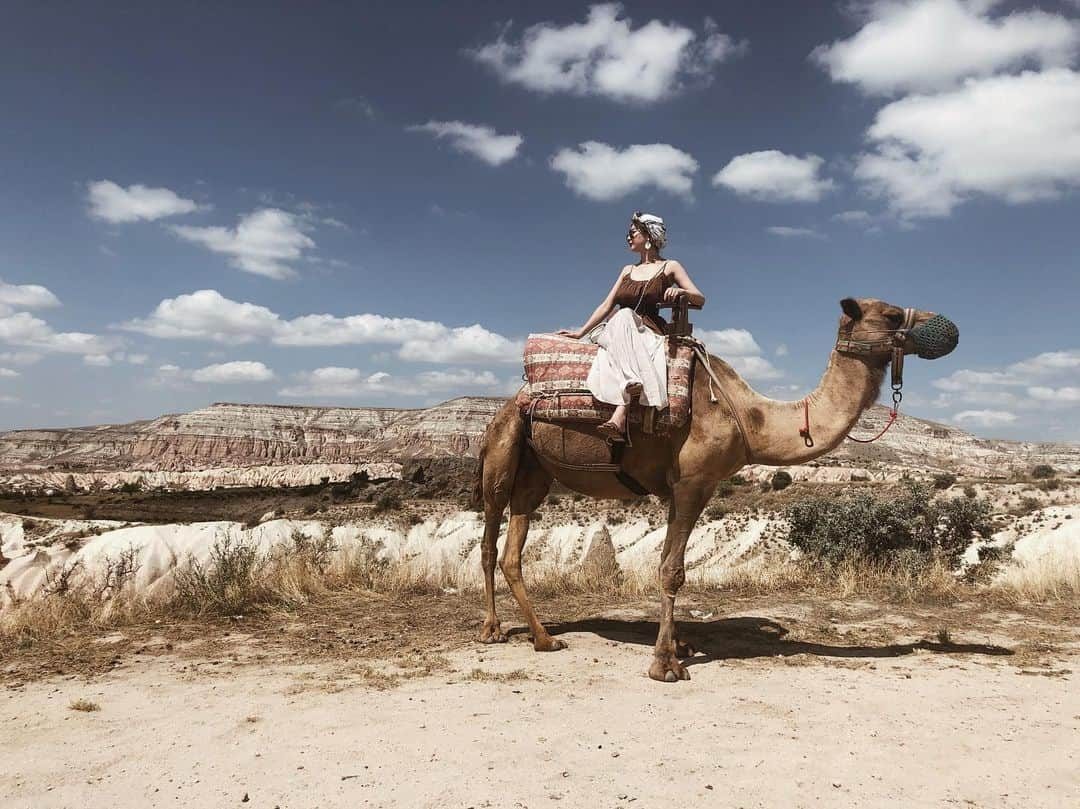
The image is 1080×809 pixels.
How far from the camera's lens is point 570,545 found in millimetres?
21594

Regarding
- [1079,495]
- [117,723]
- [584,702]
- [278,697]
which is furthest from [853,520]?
[1079,495]

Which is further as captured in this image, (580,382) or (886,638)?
(886,638)

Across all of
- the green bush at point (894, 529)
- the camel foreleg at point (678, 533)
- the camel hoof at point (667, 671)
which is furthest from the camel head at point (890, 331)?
the green bush at point (894, 529)

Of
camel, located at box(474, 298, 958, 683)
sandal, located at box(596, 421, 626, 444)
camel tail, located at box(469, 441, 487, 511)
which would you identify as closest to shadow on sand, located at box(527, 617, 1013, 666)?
camel, located at box(474, 298, 958, 683)

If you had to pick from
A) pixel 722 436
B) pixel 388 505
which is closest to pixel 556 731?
pixel 722 436

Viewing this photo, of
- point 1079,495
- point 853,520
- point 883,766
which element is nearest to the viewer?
point 883,766

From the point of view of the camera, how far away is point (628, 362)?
Result: 622 centimetres

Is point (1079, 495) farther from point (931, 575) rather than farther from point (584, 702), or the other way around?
point (584, 702)

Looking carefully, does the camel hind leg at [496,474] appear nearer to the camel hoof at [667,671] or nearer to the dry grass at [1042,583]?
the camel hoof at [667,671]

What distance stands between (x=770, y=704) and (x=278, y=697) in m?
3.56

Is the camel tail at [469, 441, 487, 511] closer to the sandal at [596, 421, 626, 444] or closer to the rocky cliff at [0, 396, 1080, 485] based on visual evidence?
the sandal at [596, 421, 626, 444]

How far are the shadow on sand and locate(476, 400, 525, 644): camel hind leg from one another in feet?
2.57

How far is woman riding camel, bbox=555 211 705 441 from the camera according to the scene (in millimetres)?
6062

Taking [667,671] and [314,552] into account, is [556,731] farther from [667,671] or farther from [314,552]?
[314,552]
